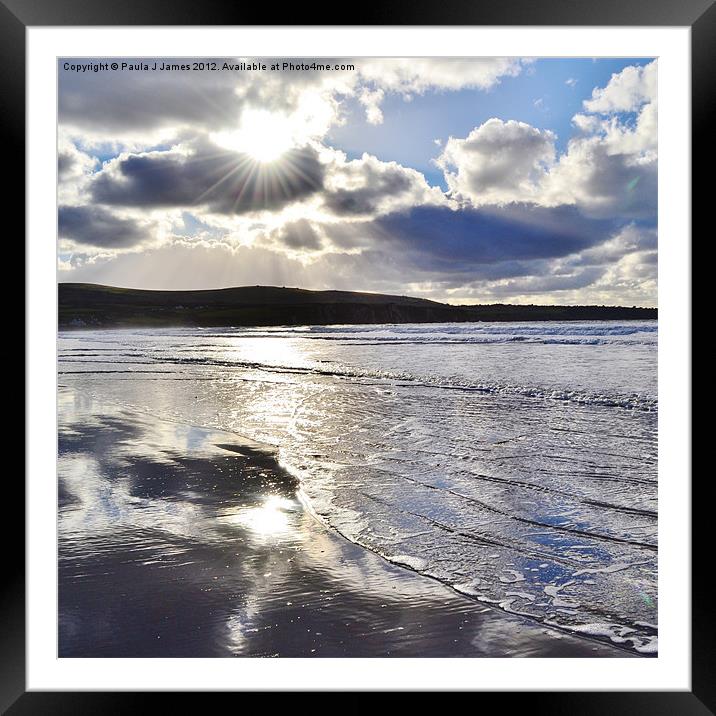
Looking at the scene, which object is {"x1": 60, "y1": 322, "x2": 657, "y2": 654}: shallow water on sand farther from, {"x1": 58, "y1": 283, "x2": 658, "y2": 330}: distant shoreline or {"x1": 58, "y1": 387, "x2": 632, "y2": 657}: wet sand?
{"x1": 58, "y1": 283, "x2": 658, "y2": 330}: distant shoreline

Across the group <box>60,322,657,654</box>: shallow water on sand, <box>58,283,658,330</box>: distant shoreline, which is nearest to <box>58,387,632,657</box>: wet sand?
<box>60,322,657,654</box>: shallow water on sand

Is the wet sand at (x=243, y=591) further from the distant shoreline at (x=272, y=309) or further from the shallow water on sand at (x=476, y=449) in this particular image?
the distant shoreline at (x=272, y=309)

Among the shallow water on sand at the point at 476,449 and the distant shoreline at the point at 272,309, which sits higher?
the distant shoreline at the point at 272,309

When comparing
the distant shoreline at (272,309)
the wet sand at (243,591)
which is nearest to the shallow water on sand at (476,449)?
the wet sand at (243,591)

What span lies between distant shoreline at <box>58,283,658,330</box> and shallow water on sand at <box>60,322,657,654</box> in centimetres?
98

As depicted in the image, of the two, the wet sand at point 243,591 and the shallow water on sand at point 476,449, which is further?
the shallow water on sand at point 476,449

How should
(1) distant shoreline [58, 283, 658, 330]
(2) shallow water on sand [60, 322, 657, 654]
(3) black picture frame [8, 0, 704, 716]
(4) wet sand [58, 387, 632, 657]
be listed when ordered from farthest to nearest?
(1) distant shoreline [58, 283, 658, 330] → (2) shallow water on sand [60, 322, 657, 654] → (3) black picture frame [8, 0, 704, 716] → (4) wet sand [58, 387, 632, 657]

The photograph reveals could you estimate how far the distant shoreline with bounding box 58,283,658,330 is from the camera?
11.5 m

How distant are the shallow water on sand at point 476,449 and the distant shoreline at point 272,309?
977 mm
